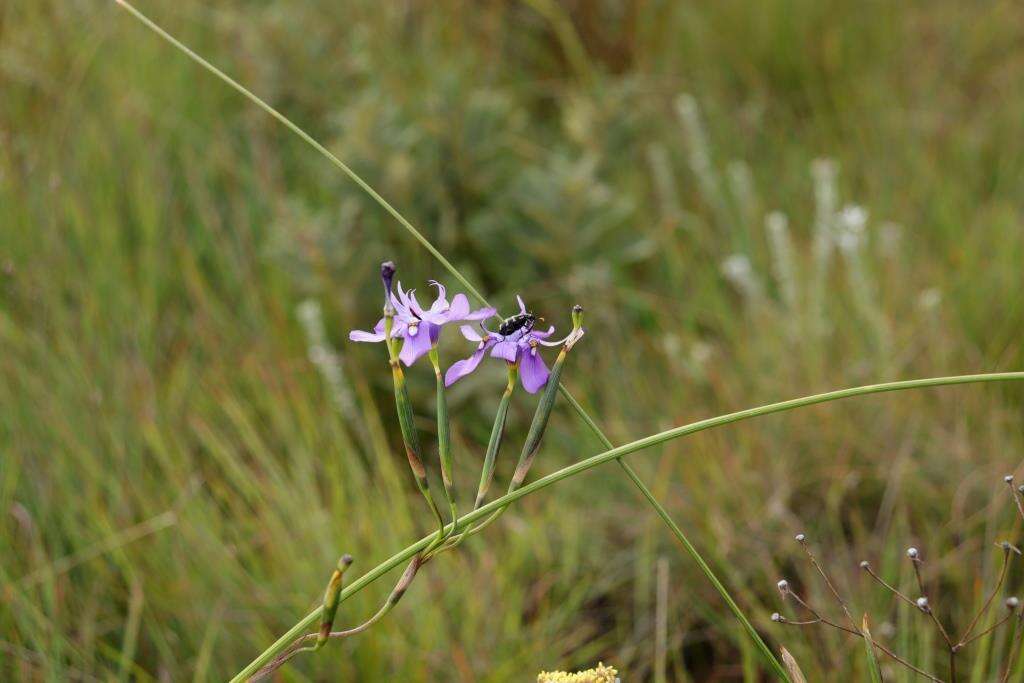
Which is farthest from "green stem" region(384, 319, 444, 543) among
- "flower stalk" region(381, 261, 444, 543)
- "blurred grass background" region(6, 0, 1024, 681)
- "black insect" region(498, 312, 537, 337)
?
"blurred grass background" region(6, 0, 1024, 681)

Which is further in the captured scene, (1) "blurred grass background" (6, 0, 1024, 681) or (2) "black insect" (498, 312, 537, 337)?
(1) "blurred grass background" (6, 0, 1024, 681)

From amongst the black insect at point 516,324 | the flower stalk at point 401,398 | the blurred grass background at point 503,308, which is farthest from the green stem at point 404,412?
the blurred grass background at point 503,308

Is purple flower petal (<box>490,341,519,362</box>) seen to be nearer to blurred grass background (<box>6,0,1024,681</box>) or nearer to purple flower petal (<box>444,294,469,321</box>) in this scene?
purple flower petal (<box>444,294,469,321</box>)

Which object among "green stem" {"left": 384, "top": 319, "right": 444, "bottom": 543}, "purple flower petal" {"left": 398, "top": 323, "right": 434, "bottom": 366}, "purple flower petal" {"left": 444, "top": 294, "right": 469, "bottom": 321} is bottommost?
"green stem" {"left": 384, "top": 319, "right": 444, "bottom": 543}

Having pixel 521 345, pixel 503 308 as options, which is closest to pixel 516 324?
pixel 521 345

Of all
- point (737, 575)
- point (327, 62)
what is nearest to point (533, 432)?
point (737, 575)

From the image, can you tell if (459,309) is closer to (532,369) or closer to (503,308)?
(532,369)
